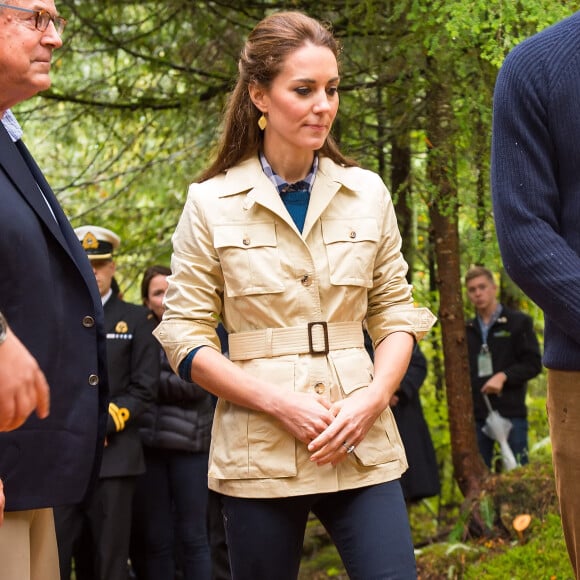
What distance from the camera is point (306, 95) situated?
3.35 metres

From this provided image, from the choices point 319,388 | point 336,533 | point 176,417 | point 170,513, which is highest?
point 319,388

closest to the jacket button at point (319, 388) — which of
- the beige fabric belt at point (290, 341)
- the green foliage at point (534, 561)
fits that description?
the beige fabric belt at point (290, 341)

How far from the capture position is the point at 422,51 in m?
5.84

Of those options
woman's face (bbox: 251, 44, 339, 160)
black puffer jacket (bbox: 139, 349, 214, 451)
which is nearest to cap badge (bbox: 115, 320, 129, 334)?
black puffer jacket (bbox: 139, 349, 214, 451)

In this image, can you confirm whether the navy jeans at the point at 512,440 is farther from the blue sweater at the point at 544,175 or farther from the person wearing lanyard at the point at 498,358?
the blue sweater at the point at 544,175

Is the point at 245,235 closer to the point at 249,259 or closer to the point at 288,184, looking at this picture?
the point at 249,259

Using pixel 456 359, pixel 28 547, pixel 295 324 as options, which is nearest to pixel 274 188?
pixel 295 324

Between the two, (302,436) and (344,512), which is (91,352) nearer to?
(302,436)

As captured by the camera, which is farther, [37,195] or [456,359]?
[456,359]

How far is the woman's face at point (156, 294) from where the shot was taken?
682cm

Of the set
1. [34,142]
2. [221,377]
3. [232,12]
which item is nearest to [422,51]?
[232,12]

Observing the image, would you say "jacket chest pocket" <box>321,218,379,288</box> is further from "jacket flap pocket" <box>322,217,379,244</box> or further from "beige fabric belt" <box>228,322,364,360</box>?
"beige fabric belt" <box>228,322,364,360</box>

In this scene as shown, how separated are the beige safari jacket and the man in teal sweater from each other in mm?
686

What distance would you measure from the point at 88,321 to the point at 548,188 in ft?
4.31
